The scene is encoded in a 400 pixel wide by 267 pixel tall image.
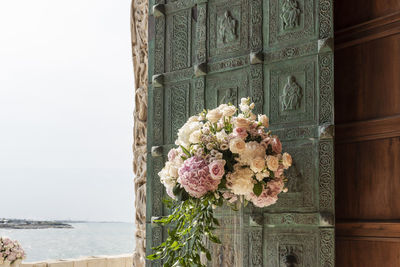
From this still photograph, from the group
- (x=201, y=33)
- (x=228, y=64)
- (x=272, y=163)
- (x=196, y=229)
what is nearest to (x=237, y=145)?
(x=272, y=163)

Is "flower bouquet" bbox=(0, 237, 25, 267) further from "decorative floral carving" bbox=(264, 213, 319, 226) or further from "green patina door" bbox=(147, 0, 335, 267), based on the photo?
"decorative floral carving" bbox=(264, 213, 319, 226)

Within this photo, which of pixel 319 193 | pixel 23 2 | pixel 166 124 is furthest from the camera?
pixel 23 2

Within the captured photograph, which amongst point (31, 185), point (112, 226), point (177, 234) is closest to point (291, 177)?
point (177, 234)

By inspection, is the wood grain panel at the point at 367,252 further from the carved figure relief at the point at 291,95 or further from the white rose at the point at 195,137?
the white rose at the point at 195,137

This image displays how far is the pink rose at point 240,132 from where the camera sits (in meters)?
2.34

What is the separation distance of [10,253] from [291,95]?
3.52 m

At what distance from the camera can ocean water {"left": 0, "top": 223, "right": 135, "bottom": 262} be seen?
85.1 feet

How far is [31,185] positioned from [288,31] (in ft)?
95.5

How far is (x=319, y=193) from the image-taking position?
96.0 inches

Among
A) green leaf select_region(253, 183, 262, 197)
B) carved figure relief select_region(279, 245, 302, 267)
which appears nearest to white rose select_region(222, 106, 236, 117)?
green leaf select_region(253, 183, 262, 197)

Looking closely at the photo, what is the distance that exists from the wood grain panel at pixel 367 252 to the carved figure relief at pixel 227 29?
1.21 meters

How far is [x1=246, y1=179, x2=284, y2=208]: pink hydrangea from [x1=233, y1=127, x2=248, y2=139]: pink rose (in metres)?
0.25

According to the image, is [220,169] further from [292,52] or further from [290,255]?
[292,52]

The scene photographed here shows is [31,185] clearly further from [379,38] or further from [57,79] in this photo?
[379,38]
